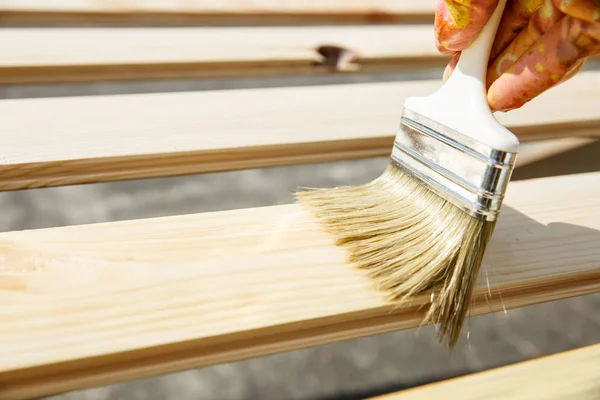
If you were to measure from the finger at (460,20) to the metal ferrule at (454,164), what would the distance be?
0.08 m

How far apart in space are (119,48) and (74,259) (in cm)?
55

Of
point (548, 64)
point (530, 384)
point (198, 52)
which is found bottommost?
point (530, 384)

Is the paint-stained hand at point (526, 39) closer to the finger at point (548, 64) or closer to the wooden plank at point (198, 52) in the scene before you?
the finger at point (548, 64)

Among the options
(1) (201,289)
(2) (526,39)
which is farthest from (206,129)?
(2) (526,39)

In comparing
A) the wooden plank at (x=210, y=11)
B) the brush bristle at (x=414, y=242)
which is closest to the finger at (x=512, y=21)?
the brush bristle at (x=414, y=242)

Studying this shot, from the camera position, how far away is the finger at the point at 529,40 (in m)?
0.51

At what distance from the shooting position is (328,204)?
678 mm

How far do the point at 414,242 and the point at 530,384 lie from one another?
0.57 feet

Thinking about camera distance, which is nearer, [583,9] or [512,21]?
[583,9]

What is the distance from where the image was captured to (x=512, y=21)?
0.57 meters

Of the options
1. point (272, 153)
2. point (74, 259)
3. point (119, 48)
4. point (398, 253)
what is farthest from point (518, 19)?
point (119, 48)

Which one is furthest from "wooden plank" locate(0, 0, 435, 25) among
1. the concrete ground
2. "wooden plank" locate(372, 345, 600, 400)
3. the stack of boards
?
"wooden plank" locate(372, 345, 600, 400)

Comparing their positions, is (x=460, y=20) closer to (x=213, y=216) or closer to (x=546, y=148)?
(x=213, y=216)

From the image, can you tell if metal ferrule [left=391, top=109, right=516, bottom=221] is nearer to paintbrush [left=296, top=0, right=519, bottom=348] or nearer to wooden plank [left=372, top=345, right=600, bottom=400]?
paintbrush [left=296, top=0, right=519, bottom=348]
